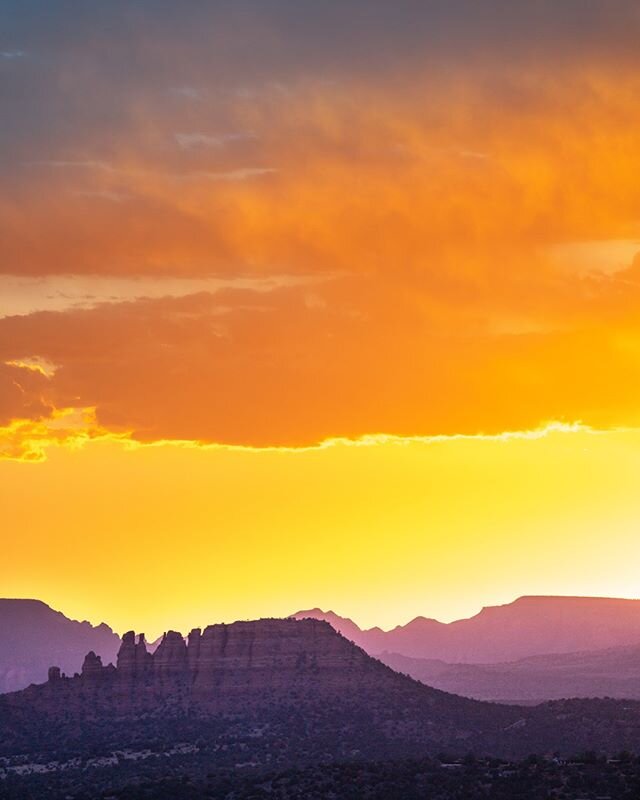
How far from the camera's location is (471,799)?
107m

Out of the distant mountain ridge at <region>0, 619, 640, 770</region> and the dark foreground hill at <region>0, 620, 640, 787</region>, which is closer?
the dark foreground hill at <region>0, 620, 640, 787</region>

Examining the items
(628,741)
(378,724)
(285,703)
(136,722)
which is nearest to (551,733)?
(628,741)

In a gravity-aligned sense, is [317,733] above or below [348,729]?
below

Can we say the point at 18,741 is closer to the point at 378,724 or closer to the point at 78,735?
the point at 78,735

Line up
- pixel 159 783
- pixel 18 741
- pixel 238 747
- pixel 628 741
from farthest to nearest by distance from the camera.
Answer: pixel 18 741
pixel 238 747
pixel 628 741
pixel 159 783

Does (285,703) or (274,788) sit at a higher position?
(285,703)

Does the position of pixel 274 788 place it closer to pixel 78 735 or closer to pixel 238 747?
pixel 238 747

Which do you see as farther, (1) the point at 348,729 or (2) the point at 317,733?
(1) the point at 348,729

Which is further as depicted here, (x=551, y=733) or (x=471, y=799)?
(x=551, y=733)

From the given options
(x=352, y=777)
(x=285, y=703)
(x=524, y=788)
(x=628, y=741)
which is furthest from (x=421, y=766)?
(x=285, y=703)

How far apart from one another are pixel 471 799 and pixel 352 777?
11.7 m

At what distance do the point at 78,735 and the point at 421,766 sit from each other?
3114 inches

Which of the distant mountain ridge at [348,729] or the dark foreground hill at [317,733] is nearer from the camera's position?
the dark foreground hill at [317,733]

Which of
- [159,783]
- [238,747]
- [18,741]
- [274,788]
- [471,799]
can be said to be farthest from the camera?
[18,741]
